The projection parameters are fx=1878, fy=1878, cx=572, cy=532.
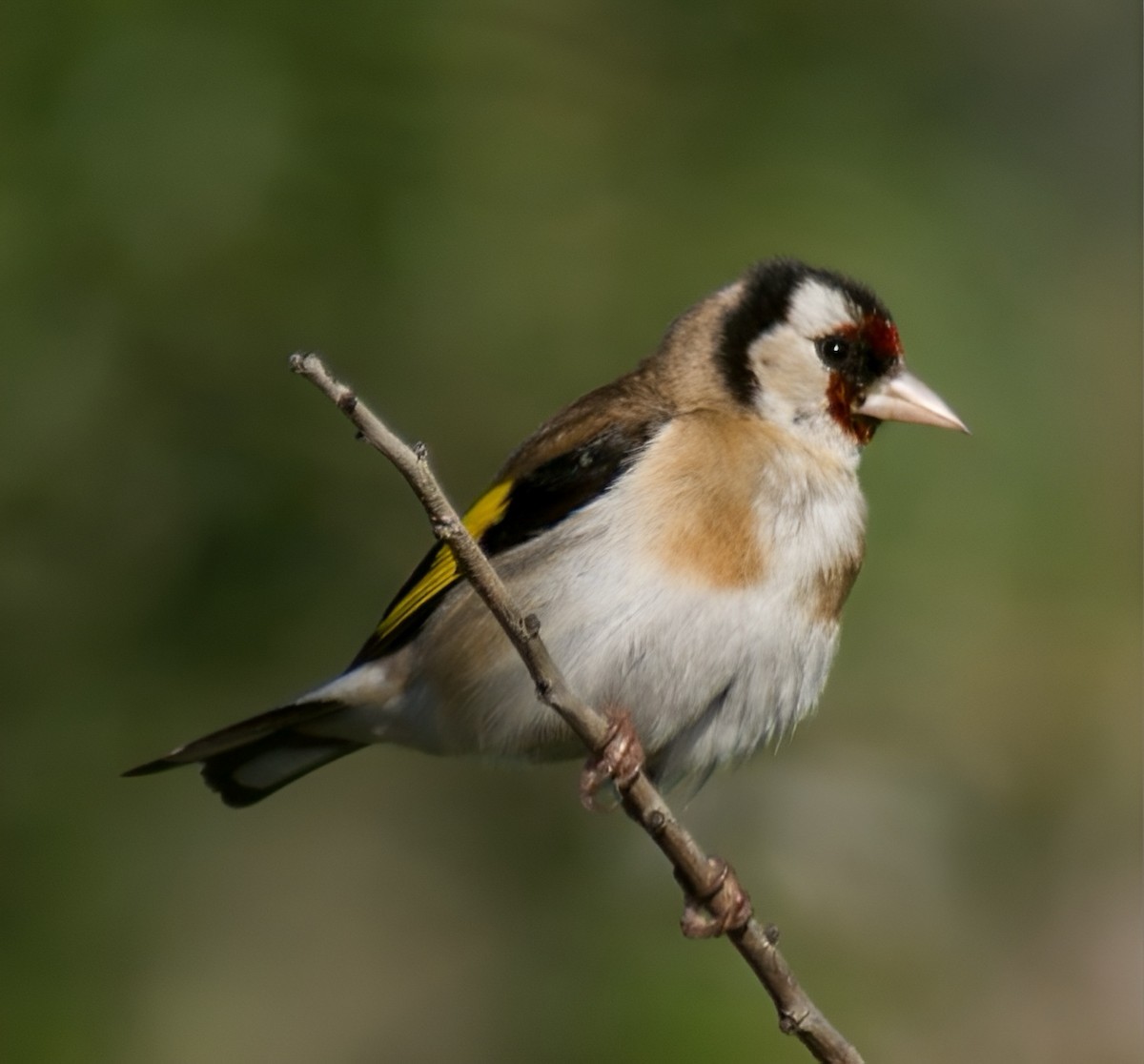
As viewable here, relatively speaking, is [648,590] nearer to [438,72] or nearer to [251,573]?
[251,573]

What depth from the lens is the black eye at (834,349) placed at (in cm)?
475

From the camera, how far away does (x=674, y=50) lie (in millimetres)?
6293

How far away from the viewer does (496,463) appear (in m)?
6.39

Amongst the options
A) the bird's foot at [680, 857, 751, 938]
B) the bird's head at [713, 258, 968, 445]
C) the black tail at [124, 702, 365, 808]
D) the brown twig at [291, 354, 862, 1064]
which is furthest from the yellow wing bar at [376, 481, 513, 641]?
the bird's foot at [680, 857, 751, 938]

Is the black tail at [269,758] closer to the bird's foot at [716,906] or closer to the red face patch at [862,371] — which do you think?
the bird's foot at [716,906]

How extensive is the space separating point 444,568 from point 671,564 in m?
0.68

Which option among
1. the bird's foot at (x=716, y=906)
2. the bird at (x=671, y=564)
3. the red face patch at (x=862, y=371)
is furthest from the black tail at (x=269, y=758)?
the red face patch at (x=862, y=371)

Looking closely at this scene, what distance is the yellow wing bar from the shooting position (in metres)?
4.61

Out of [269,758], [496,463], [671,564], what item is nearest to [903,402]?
[671,564]

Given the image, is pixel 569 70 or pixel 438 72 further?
pixel 569 70

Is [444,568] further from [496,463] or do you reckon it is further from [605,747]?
[496,463]

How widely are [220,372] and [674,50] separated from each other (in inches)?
74.2

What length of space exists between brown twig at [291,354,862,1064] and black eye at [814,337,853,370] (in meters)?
1.28

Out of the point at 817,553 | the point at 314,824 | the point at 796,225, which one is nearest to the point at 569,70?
the point at 796,225
